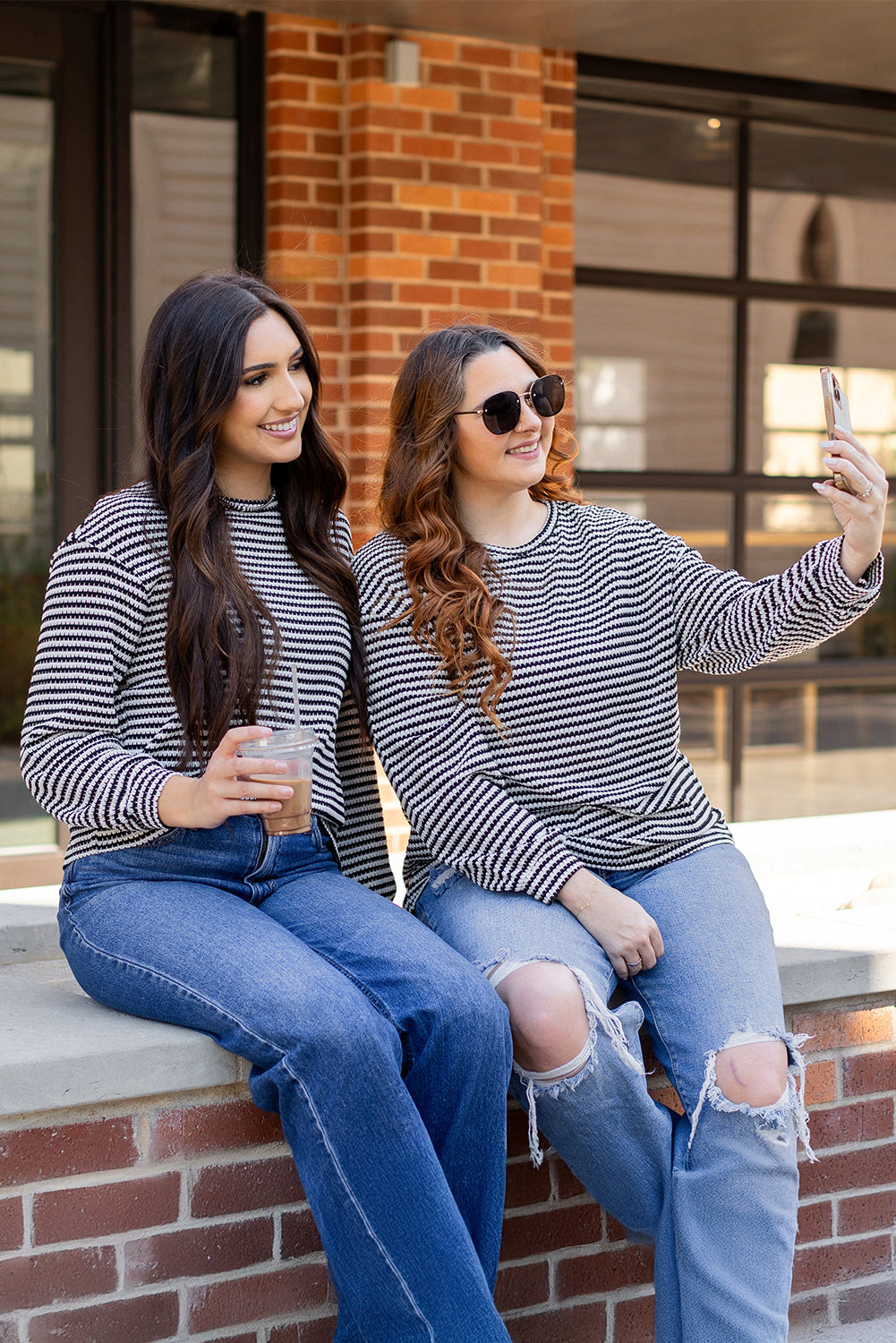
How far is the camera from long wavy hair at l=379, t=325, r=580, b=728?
2578 mm

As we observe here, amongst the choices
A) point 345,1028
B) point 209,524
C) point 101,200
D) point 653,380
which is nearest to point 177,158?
point 101,200

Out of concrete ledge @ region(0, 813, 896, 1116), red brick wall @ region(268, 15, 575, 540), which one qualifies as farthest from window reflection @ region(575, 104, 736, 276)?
concrete ledge @ region(0, 813, 896, 1116)

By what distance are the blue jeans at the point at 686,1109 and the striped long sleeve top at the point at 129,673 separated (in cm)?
45

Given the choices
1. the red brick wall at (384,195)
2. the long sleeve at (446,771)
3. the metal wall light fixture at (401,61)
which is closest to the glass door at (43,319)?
the red brick wall at (384,195)

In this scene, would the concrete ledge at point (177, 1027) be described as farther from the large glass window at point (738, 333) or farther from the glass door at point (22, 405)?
the large glass window at point (738, 333)

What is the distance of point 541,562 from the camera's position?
2725 millimetres

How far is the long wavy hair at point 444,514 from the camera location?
258 centimetres

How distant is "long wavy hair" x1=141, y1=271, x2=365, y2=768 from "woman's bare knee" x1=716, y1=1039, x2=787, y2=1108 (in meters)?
0.85

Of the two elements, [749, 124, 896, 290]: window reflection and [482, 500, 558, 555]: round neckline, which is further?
[749, 124, 896, 290]: window reflection

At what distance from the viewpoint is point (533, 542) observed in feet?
9.06

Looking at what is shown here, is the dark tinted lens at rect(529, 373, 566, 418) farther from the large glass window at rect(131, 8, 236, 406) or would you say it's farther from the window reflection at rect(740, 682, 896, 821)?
the window reflection at rect(740, 682, 896, 821)

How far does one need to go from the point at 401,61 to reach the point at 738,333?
82.8 inches

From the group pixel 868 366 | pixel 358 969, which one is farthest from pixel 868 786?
pixel 358 969

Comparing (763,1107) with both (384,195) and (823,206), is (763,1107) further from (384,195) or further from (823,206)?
(823,206)
